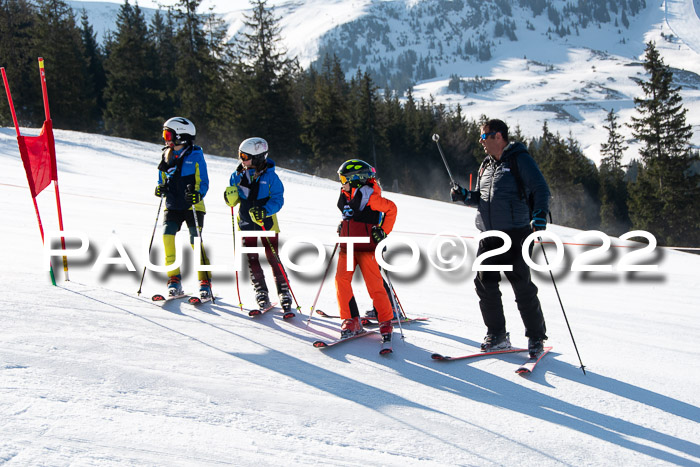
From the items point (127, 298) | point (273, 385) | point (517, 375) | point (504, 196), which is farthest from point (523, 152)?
point (127, 298)

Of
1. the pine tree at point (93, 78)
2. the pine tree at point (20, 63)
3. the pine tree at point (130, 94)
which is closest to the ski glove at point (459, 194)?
the pine tree at point (20, 63)

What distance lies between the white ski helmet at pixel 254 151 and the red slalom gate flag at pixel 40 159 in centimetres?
230

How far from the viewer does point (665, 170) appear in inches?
1620

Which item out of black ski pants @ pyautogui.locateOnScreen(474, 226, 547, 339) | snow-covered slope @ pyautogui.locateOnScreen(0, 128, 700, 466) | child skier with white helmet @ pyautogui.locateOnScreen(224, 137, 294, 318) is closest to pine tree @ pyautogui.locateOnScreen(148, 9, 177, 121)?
child skier with white helmet @ pyautogui.locateOnScreen(224, 137, 294, 318)

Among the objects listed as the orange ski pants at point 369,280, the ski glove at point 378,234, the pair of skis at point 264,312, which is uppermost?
the ski glove at point 378,234

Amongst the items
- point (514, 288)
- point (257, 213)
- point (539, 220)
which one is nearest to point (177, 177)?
point (257, 213)

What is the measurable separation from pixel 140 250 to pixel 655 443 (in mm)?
7868

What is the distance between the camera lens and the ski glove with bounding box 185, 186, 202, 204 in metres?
5.91

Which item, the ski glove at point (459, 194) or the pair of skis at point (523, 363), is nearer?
the pair of skis at point (523, 363)

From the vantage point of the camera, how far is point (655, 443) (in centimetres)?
357

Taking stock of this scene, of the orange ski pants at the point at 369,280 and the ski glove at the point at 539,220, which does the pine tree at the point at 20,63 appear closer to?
the orange ski pants at the point at 369,280

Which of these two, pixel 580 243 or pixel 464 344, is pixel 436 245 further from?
pixel 464 344

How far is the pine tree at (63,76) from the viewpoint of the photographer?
133 feet

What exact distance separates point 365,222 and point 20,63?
150 ft
